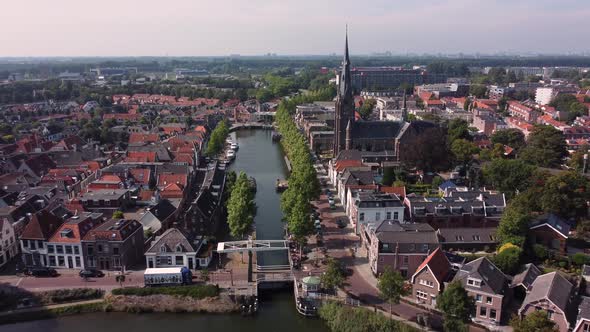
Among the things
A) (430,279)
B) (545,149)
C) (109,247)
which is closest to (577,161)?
(545,149)


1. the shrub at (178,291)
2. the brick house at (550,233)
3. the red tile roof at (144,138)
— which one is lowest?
the shrub at (178,291)

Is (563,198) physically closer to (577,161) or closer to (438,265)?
(438,265)

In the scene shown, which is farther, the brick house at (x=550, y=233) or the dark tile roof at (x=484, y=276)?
the brick house at (x=550, y=233)

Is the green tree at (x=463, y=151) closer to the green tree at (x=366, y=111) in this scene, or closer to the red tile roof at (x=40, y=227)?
the green tree at (x=366, y=111)

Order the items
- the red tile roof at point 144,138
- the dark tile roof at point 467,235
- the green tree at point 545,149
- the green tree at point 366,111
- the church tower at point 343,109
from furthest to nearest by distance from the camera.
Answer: the green tree at point 366,111
the red tile roof at point 144,138
the church tower at point 343,109
the green tree at point 545,149
the dark tile roof at point 467,235

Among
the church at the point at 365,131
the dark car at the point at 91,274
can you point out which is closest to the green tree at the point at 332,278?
the dark car at the point at 91,274

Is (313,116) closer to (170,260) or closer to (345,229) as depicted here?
(345,229)

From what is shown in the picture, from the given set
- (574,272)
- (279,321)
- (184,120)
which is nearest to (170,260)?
(279,321)
